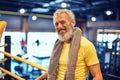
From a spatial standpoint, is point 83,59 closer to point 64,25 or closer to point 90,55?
point 90,55

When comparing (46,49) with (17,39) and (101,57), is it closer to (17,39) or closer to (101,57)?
(17,39)

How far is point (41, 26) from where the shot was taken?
10922 mm

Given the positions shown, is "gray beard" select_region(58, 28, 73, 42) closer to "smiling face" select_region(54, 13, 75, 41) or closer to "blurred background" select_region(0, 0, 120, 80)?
"smiling face" select_region(54, 13, 75, 41)

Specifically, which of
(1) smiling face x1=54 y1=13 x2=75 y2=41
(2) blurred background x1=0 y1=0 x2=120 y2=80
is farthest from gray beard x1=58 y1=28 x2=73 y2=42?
(2) blurred background x1=0 y1=0 x2=120 y2=80

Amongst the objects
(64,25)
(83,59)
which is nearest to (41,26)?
(64,25)

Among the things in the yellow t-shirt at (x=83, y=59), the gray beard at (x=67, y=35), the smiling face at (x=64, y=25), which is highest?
the smiling face at (x=64, y=25)

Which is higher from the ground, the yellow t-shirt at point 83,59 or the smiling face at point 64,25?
the smiling face at point 64,25

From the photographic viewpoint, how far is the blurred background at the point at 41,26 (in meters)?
8.06

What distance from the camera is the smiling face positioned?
4.57 feet

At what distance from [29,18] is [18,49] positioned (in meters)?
1.78

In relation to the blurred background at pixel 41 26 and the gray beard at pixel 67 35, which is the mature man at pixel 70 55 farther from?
the blurred background at pixel 41 26

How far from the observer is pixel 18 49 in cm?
962

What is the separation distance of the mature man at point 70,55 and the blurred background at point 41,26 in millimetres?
6080

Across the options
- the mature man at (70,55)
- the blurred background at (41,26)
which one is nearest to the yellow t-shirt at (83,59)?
the mature man at (70,55)
